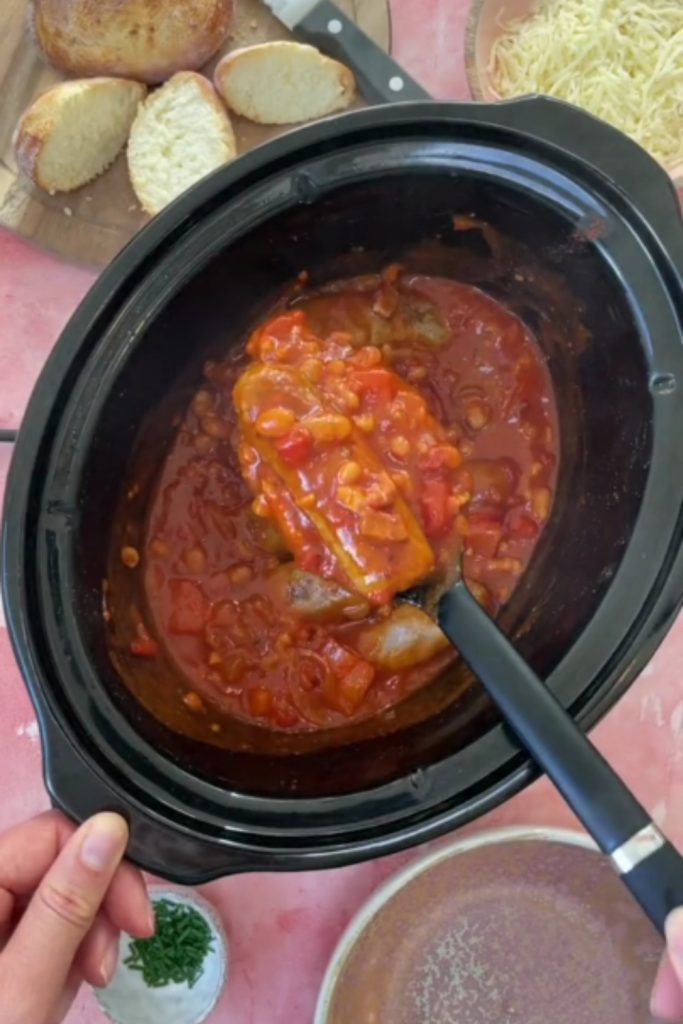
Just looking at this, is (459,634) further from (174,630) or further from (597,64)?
(597,64)

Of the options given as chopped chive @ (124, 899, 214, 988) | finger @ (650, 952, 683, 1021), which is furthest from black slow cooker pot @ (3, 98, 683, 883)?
chopped chive @ (124, 899, 214, 988)

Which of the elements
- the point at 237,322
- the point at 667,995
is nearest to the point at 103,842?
the point at 667,995

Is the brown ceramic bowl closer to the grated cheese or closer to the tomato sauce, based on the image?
the tomato sauce

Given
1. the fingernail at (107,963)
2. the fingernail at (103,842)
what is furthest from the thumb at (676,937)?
the fingernail at (107,963)

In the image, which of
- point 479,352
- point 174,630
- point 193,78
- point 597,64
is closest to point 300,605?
point 174,630

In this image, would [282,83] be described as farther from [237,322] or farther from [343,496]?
[343,496]

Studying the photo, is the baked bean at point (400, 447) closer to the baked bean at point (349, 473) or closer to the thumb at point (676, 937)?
the baked bean at point (349, 473)
